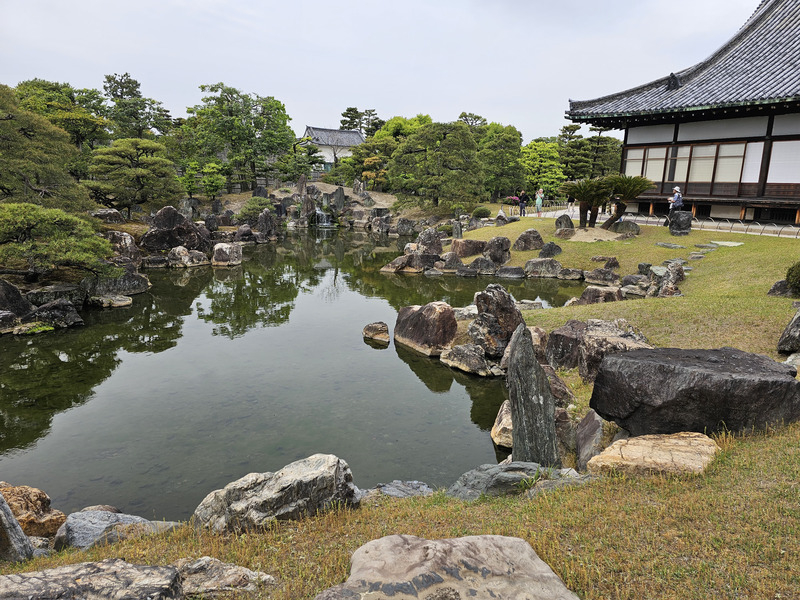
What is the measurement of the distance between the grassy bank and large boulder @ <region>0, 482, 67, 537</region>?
7.54 ft

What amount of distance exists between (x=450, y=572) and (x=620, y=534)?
216cm

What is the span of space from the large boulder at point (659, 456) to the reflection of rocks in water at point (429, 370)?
278 inches

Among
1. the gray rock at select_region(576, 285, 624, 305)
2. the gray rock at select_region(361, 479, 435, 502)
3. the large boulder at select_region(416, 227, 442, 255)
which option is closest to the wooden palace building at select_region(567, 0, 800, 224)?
the large boulder at select_region(416, 227, 442, 255)

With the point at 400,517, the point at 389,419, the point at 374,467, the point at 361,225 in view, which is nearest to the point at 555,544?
the point at 400,517

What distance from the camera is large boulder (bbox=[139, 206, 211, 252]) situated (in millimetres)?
34312

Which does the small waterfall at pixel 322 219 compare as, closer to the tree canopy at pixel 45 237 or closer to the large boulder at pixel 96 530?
the tree canopy at pixel 45 237

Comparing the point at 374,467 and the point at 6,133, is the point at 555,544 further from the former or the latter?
the point at 6,133

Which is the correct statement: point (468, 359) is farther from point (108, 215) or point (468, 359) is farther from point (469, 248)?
point (108, 215)

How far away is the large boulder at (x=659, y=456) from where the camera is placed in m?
6.60

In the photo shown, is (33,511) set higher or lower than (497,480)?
lower

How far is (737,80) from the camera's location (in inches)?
1088

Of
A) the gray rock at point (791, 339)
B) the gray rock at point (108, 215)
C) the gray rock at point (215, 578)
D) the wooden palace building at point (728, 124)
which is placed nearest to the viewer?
the gray rock at point (215, 578)

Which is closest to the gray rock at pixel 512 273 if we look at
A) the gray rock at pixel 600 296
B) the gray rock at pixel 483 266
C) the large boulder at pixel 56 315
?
the gray rock at pixel 483 266

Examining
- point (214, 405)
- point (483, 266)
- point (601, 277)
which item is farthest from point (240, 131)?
point (214, 405)
